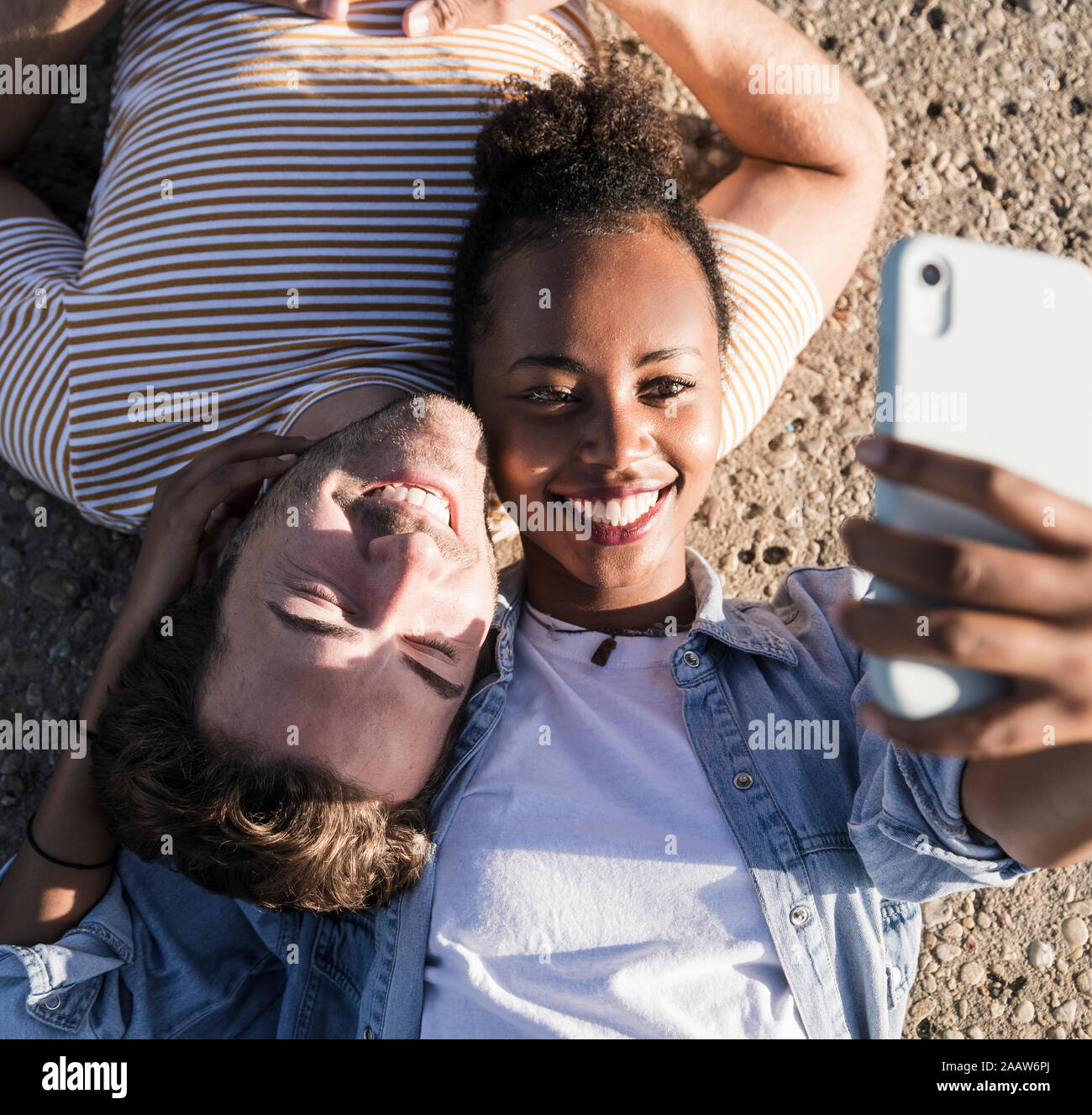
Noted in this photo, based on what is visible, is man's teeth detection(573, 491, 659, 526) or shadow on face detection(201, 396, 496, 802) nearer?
shadow on face detection(201, 396, 496, 802)

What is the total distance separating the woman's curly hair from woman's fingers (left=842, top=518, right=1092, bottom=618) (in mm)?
1133

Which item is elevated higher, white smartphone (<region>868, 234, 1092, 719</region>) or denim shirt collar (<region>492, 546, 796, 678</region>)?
white smartphone (<region>868, 234, 1092, 719</region>)

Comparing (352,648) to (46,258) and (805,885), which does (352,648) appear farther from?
(46,258)

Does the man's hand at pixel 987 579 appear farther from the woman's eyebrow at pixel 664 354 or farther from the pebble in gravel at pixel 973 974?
the pebble in gravel at pixel 973 974

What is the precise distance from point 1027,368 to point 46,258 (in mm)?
2239

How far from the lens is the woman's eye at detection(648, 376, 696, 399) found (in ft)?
6.16

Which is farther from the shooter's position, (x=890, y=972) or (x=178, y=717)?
(x=890, y=972)

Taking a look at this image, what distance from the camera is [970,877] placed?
5.26 feet

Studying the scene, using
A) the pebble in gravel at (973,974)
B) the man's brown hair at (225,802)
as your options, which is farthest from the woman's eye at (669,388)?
the pebble in gravel at (973,974)

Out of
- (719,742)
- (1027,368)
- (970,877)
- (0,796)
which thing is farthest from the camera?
(0,796)

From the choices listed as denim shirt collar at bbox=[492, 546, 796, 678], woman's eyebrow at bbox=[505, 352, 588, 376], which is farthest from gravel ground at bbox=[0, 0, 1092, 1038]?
woman's eyebrow at bbox=[505, 352, 588, 376]

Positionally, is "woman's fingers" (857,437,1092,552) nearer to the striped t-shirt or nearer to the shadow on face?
the shadow on face

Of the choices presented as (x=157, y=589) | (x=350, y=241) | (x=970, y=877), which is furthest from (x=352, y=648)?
(x=970, y=877)

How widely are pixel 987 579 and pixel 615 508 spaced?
1.00m
